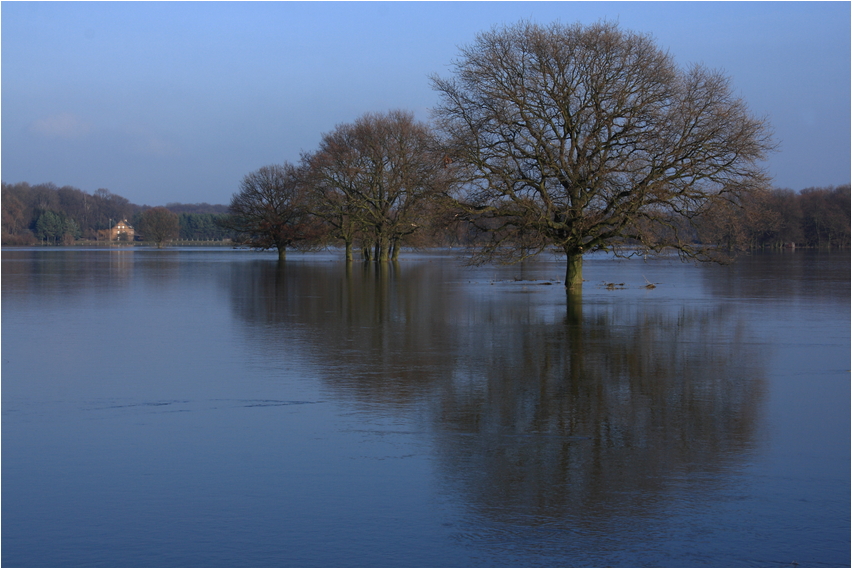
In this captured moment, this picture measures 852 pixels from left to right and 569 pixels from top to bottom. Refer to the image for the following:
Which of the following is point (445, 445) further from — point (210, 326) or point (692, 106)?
point (692, 106)

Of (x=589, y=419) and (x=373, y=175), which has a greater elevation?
(x=373, y=175)

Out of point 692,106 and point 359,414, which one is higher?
point 692,106

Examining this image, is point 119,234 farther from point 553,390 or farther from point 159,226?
point 553,390

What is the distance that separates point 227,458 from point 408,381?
409cm

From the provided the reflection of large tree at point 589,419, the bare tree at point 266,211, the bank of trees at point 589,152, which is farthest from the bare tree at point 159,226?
the reflection of large tree at point 589,419

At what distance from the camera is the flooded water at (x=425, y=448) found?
5441 millimetres

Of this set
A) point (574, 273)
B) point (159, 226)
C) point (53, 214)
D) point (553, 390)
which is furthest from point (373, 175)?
point (53, 214)

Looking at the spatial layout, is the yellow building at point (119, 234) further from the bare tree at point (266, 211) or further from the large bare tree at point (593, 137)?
the large bare tree at point (593, 137)

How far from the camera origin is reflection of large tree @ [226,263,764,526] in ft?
21.9

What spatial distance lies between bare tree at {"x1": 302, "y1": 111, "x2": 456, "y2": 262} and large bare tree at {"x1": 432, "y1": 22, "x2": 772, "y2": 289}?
88.7 feet

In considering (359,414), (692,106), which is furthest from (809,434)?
(692,106)

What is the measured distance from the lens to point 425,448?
7.67 meters

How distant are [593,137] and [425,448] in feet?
68.9

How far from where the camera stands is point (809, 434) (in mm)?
8266
